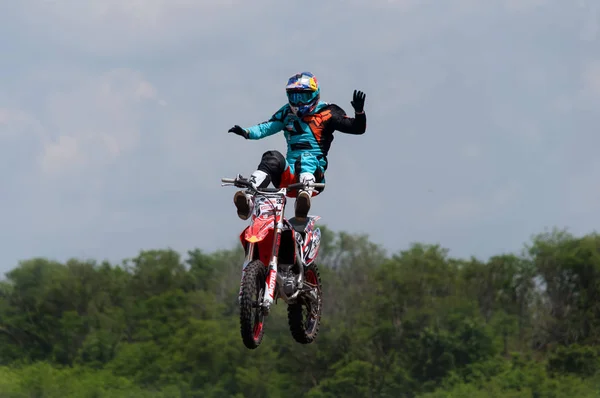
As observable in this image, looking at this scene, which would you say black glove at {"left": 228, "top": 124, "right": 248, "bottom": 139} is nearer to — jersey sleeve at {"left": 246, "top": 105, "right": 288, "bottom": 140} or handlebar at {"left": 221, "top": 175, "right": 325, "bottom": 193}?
jersey sleeve at {"left": 246, "top": 105, "right": 288, "bottom": 140}

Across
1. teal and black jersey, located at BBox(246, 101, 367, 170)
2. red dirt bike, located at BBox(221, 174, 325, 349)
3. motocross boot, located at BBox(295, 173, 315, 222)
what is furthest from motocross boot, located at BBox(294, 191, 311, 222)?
teal and black jersey, located at BBox(246, 101, 367, 170)

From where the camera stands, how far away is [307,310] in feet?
54.3

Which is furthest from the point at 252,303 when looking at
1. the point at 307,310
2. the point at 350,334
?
the point at 350,334

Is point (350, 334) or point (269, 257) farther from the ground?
point (350, 334)

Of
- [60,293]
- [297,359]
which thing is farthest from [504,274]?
[60,293]

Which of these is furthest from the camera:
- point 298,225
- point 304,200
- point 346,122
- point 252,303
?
point 346,122

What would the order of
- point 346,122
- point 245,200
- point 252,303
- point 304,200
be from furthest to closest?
point 346,122, point 304,200, point 245,200, point 252,303

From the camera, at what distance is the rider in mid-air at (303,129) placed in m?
15.5

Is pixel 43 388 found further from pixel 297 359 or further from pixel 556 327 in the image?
pixel 556 327

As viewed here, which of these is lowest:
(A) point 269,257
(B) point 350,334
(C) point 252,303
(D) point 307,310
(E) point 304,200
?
(C) point 252,303

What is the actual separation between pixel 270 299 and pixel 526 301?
2534 inches

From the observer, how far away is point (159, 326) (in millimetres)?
77938

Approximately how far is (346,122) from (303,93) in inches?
28.7

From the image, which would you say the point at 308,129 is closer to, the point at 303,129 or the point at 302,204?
the point at 303,129
